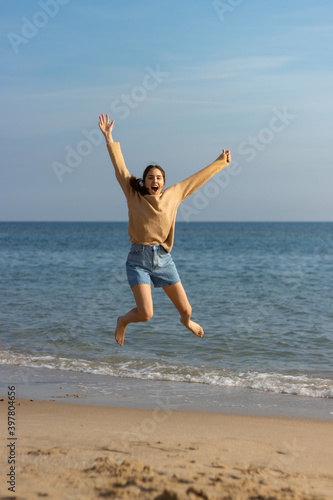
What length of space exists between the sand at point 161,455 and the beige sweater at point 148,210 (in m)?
1.91

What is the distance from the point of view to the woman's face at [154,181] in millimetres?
5402

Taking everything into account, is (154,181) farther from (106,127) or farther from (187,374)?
(187,374)

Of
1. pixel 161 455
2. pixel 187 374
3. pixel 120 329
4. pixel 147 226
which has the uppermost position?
pixel 147 226

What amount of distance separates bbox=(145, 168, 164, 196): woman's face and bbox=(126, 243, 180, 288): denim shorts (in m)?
0.53

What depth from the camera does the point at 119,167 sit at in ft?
18.0

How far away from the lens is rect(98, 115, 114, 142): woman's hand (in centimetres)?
552

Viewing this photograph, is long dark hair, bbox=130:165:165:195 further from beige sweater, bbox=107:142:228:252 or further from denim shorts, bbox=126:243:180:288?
denim shorts, bbox=126:243:180:288

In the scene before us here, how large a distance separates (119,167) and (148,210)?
0.52 meters

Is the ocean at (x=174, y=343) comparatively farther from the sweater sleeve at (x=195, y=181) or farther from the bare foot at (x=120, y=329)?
the sweater sleeve at (x=195, y=181)

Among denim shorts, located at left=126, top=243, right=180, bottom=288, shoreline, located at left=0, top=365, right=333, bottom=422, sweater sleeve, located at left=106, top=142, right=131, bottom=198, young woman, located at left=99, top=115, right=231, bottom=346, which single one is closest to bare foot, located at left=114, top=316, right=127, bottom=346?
young woman, located at left=99, top=115, right=231, bottom=346

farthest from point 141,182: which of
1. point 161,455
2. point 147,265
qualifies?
point 161,455

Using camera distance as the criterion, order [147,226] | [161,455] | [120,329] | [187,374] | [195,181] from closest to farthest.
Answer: [161,455] → [147,226] → [195,181] → [120,329] → [187,374]

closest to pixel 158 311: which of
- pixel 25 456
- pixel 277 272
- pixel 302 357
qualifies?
pixel 302 357

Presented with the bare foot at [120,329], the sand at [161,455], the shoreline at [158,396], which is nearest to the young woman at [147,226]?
the bare foot at [120,329]
